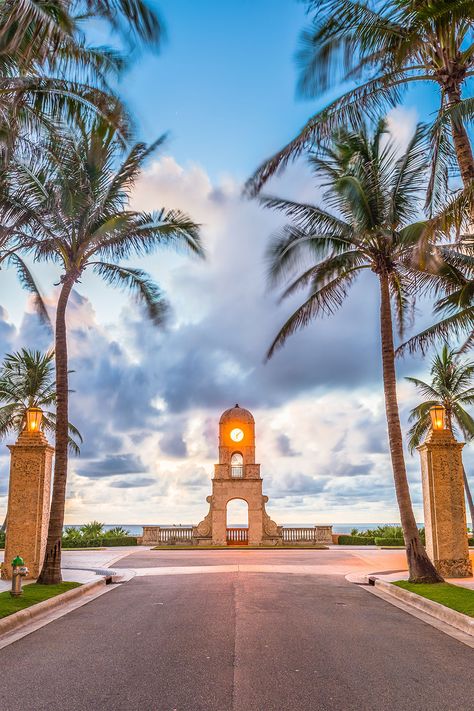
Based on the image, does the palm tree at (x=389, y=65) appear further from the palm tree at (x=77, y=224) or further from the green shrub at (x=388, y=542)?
the green shrub at (x=388, y=542)

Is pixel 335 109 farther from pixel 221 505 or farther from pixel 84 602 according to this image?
pixel 221 505

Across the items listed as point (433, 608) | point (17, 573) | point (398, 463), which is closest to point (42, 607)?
point (17, 573)

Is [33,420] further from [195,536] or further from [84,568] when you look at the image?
[195,536]

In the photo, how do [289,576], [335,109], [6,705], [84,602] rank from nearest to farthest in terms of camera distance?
1. [6,705]
2. [335,109]
3. [84,602]
4. [289,576]

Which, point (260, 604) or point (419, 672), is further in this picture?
point (260, 604)

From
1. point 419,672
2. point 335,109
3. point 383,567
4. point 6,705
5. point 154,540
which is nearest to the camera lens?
point 6,705

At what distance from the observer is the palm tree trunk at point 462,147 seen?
11.8 m

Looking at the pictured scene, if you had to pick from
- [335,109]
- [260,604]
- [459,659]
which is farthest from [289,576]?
[335,109]

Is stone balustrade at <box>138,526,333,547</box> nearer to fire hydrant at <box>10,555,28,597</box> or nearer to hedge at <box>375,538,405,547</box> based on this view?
hedge at <box>375,538,405,547</box>

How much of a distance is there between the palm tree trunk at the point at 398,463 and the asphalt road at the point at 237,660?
10.3ft

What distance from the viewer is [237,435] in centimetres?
4122

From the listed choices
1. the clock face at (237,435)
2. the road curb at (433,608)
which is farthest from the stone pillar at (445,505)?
the clock face at (237,435)

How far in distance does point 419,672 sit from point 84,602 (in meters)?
8.50

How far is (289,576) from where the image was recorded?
18.9 meters
